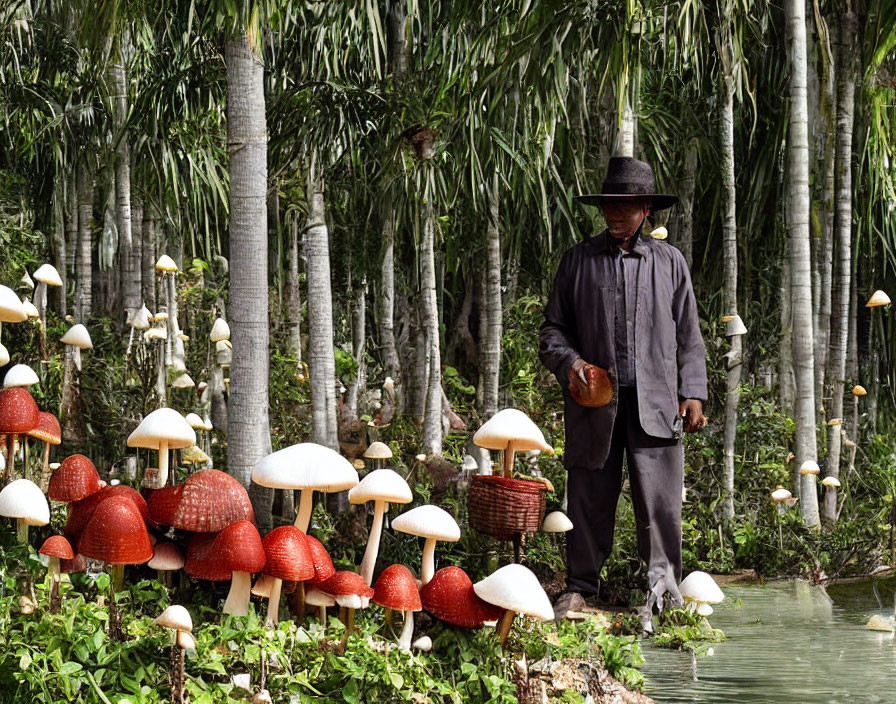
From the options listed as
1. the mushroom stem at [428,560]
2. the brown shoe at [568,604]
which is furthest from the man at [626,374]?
the mushroom stem at [428,560]

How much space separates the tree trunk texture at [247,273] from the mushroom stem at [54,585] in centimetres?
→ 77

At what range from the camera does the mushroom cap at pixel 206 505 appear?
3.14 meters

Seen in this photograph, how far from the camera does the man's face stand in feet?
13.3

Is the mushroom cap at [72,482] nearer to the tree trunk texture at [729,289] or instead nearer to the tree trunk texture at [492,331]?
the tree trunk texture at [492,331]

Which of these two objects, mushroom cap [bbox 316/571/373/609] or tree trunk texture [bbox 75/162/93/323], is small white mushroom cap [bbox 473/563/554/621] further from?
tree trunk texture [bbox 75/162/93/323]

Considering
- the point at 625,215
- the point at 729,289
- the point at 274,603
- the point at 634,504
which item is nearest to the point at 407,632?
the point at 274,603

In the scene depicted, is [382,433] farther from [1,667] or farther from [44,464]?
[1,667]

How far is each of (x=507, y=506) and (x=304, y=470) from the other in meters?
0.93

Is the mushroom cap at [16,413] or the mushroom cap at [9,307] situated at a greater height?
the mushroom cap at [9,307]

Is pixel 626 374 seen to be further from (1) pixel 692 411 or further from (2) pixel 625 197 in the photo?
(2) pixel 625 197

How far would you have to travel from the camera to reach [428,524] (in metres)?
3.28

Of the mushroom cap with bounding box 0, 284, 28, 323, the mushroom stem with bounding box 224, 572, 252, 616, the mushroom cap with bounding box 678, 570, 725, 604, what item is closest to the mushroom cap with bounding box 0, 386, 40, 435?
the mushroom cap with bounding box 0, 284, 28, 323

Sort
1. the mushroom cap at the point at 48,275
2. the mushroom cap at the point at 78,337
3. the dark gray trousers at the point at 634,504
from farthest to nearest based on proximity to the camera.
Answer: the mushroom cap at the point at 48,275 → the mushroom cap at the point at 78,337 → the dark gray trousers at the point at 634,504

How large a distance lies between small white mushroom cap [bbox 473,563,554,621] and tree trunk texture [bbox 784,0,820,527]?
3.15 metres
